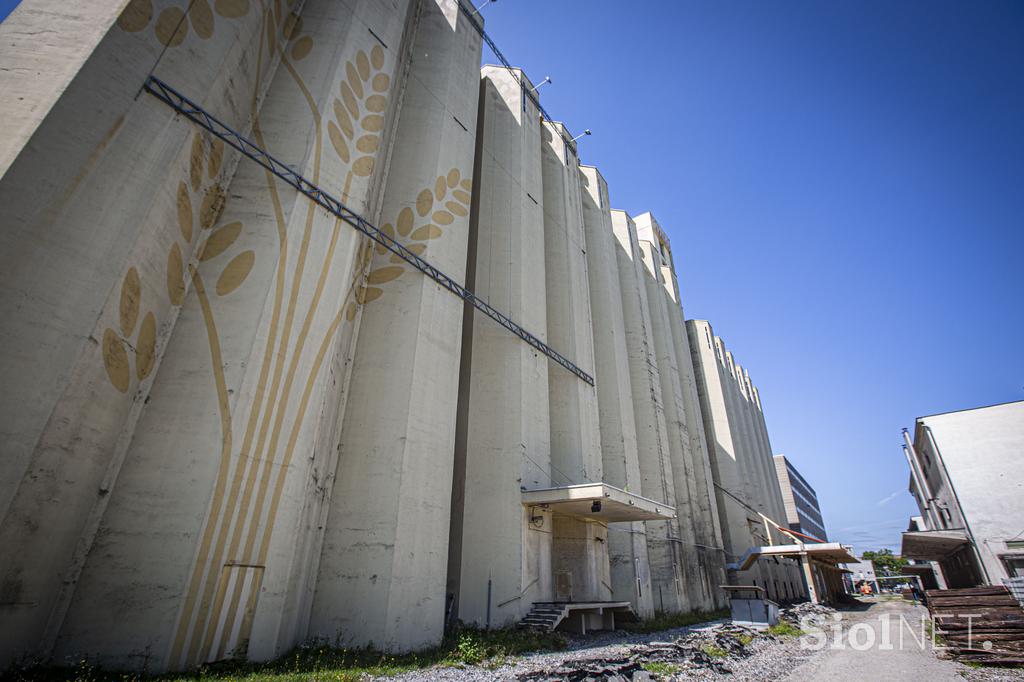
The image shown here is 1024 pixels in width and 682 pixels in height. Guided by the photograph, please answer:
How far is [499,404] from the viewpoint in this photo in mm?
15820

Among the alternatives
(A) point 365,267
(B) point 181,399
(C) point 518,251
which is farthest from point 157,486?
(C) point 518,251

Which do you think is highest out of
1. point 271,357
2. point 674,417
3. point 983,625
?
point 674,417

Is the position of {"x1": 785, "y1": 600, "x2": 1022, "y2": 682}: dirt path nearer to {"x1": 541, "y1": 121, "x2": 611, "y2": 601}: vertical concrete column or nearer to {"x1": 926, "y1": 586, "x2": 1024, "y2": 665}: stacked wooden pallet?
{"x1": 926, "y1": 586, "x2": 1024, "y2": 665}: stacked wooden pallet

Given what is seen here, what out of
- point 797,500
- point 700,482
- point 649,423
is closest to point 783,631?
point 649,423

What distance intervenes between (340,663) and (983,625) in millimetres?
15547

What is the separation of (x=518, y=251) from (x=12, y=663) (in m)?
16.2

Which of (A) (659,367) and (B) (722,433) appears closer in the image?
(A) (659,367)

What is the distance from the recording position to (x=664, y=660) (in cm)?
965

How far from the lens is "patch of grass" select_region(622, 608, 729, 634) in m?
16.4

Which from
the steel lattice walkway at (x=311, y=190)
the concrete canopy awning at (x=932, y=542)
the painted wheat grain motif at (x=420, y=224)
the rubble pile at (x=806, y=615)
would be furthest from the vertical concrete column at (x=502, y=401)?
the concrete canopy awning at (x=932, y=542)

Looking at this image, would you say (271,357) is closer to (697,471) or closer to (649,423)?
(649,423)

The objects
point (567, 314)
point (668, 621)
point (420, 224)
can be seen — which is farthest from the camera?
point (567, 314)

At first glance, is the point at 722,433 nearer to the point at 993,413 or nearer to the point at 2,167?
the point at 993,413

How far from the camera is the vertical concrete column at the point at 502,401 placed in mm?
13680
